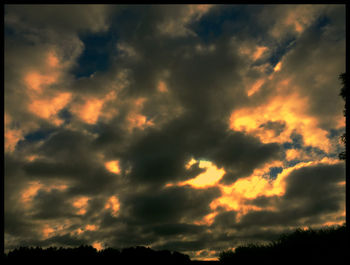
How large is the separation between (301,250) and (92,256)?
9.34 m

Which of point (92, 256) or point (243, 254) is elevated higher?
point (92, 256)

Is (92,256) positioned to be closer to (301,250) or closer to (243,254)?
(243,254)

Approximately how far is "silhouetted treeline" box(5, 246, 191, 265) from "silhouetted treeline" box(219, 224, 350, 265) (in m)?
2.92

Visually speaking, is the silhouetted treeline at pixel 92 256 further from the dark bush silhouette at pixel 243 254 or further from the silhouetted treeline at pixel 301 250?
the silhouetted treeline at pixel 301 250

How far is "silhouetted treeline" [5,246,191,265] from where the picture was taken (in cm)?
1216

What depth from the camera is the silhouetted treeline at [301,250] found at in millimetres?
13047

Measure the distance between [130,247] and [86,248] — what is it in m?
1.91

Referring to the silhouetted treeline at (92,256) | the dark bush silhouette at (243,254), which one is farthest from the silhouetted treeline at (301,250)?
the silhouetted treeline at (92,256)

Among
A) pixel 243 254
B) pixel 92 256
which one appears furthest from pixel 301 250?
pixel 92 256

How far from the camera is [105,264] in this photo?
12594mm

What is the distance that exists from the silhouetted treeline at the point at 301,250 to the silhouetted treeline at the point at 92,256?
2918 mm

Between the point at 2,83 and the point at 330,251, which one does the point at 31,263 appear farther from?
the point at 330,251

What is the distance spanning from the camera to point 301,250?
44.6ft
